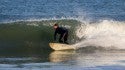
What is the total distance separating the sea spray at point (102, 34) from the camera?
32781mm

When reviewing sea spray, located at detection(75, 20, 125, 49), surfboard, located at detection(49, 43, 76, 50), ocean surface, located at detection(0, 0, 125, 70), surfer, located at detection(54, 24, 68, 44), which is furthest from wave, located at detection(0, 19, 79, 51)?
surfboard, located at detection(49, 43, 76, 50)

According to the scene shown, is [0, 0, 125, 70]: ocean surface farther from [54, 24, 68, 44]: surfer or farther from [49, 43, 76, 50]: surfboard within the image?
[54, 24, 68, 44]: surfer

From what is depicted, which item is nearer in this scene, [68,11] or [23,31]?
[23,31]

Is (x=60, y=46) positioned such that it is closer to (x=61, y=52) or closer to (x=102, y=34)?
(x=61, y=52)

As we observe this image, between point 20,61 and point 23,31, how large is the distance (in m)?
8.33

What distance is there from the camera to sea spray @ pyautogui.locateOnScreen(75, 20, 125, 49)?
32.8 meters

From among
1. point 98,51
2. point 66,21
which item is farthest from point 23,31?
point 98,51

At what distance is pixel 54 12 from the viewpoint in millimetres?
50719

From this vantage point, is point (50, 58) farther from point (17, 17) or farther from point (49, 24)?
point (17, 17)

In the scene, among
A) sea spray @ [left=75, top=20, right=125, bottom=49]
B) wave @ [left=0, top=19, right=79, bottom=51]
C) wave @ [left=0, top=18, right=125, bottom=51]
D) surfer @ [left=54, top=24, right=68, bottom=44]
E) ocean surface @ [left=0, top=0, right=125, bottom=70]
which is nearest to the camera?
ocean surface @ [left=0, top=0, right=125, bottom=70]

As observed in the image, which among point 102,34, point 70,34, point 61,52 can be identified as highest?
point 61,52

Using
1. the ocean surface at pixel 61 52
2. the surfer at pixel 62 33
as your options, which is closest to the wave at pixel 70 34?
the ocean surface at pixel 61 52

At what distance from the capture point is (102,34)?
34250mm

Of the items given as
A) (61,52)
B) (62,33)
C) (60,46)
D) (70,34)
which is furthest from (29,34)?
(61,52)
